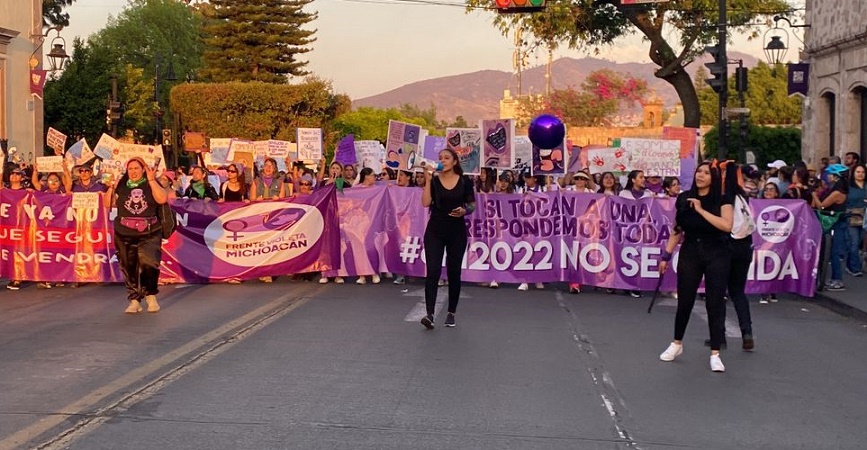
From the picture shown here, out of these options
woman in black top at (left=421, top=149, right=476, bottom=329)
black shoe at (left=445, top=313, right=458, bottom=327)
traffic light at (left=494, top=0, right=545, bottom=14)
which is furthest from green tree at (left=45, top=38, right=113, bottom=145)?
black shoe at (left=445, top=313, right=458, bottom=327)

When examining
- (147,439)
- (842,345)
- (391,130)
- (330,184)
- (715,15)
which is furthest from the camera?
(715,15)

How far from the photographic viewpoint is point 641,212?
1501 cm

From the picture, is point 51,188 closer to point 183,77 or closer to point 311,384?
point 311,384

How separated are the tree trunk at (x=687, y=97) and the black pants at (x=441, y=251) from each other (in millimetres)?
20033

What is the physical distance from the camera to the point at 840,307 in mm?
13461

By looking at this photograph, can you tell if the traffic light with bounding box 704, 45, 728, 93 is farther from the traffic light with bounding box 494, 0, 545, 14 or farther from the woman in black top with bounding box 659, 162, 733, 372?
the woman in black top with bounding box 659, 162, 733, 372

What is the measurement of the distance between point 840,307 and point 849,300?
0.28 metres

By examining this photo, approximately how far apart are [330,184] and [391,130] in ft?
11.5

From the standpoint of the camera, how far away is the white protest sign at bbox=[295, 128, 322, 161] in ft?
76.7

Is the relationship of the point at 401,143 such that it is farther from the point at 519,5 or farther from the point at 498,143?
the point at 519,5

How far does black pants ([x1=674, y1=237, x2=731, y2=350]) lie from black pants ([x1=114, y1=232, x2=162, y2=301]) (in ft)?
18.3

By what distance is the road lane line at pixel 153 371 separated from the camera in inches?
240

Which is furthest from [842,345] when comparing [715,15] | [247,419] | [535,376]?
[715,15]

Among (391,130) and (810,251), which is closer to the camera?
(810,251)
